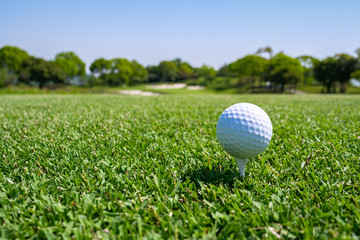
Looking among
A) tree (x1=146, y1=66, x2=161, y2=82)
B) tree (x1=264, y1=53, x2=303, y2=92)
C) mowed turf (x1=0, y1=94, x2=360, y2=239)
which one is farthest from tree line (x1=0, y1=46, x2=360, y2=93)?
mowed turf (x1=0, y1=94, x2=360, y2=239)

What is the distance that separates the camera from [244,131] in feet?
5.75

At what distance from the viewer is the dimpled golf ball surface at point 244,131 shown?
67.9 inches

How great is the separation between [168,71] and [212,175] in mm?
76967

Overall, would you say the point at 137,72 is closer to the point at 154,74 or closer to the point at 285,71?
the point at 154,74

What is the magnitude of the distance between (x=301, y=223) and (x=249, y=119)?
79cm

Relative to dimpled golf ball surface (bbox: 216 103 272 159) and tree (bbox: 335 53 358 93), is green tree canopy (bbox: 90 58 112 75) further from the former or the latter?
dimpled golf ball surface (bbox: 216 103 272 159)

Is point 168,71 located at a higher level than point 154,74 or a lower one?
higher

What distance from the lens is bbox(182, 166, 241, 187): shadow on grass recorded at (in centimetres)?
180

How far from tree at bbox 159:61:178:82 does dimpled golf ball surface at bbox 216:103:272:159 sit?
75.7 meters

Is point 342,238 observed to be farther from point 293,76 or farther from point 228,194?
point 293,76

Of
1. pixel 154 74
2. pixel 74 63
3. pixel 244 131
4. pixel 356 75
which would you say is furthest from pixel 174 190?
pixel 154 74

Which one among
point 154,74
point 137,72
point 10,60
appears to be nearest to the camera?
point 10,60

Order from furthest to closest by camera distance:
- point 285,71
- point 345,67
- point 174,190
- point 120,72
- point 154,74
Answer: point 154,74, point 120,72, point 285,71, point 345,67, point 174,190

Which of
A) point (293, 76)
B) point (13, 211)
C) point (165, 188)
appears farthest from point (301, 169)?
point (293, 76)
